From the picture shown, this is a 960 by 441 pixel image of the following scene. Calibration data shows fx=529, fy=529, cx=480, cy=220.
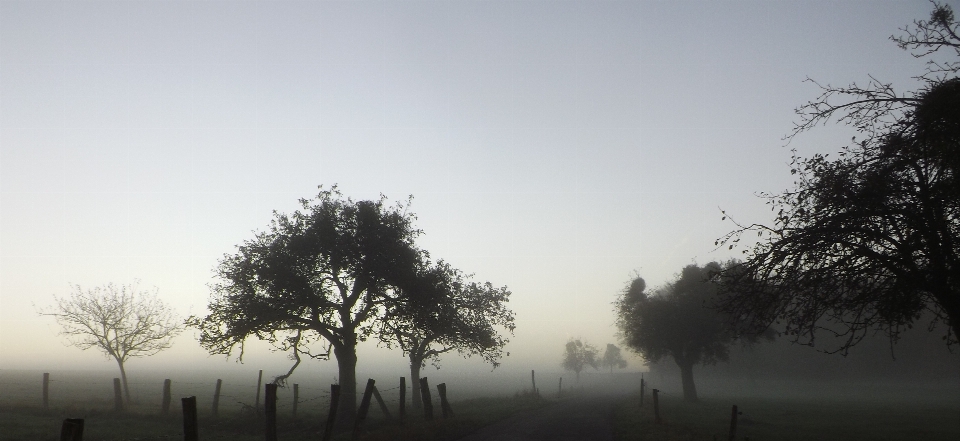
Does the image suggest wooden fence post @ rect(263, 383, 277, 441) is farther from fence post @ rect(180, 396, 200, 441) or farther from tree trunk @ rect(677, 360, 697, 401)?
tree trunk @ rect(677, 360, 697, 401)

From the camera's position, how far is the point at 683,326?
165ft

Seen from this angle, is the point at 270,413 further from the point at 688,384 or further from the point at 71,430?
the point at 688,384

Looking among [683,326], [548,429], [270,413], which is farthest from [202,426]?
[683,326]

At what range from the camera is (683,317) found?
5047cm

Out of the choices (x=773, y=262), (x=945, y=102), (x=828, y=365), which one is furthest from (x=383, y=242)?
(x=828, y=365)

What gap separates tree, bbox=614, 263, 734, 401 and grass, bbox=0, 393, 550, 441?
26754mm

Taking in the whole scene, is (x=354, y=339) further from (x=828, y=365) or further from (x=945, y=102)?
(x=828, y=365)

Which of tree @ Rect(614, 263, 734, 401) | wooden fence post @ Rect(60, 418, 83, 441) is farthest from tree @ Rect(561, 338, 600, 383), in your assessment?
wooden fence post @ Rect(60, 418, 83, 441)

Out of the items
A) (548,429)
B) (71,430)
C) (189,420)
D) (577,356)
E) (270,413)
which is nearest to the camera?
(71,430)

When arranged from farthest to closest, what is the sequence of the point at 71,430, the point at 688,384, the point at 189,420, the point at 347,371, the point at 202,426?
the point at 688,384 < the point at 347,371 < the point at 202,426 < the point at 189,420 < the point at 71,430

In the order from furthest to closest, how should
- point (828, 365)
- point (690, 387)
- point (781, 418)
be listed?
point (828, 365), point (690, 387), point (781, 418)

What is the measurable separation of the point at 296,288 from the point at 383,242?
504cm

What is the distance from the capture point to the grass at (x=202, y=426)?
19844 mm

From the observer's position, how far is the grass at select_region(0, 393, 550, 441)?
19.8 m
